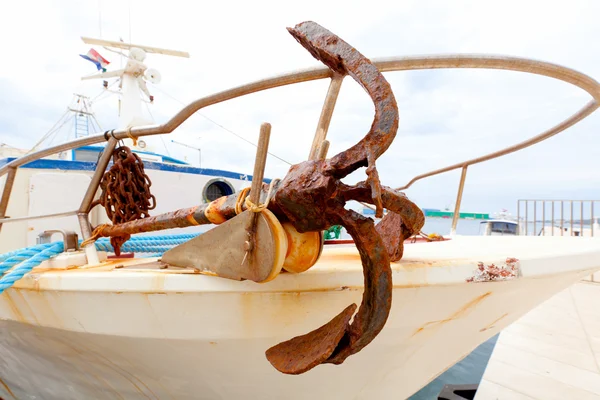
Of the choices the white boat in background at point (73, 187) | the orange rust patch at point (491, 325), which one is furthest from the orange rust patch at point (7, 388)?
the orange rust patch at point (491, 325)

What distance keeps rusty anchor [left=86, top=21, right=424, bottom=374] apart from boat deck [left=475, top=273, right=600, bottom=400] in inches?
103

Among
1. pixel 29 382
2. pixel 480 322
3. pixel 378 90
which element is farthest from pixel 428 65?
pixel 29 382

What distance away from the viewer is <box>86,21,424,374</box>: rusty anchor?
3.24 feet

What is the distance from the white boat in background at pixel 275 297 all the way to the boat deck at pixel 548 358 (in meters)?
1.51

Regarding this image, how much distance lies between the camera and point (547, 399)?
9.43 ft

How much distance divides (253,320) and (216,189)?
4.11 metres

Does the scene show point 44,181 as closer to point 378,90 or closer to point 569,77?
point 378,90

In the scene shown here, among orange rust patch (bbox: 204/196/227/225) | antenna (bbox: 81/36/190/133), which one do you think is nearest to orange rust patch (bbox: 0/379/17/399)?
orange rust patch (bbox: 204/196/227/225)

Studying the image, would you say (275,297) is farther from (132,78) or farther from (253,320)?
(132,78)

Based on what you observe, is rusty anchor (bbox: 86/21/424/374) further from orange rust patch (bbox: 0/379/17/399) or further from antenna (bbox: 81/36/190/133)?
antenna (bbox: 81/36/190/133)

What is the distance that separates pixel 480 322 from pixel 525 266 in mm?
521

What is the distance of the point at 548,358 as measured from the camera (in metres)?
3.66

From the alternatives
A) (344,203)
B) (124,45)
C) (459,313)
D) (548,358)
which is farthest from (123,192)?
(124,45)

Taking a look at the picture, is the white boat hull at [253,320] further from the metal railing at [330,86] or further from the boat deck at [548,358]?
the boat deck at [548,358]
